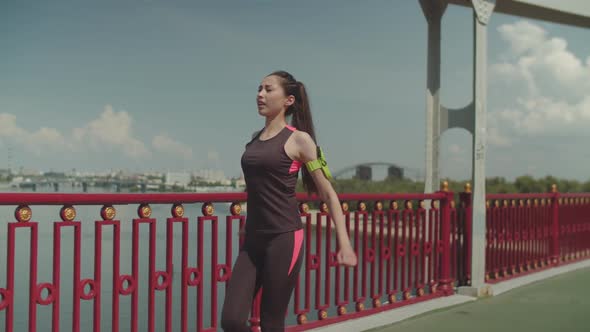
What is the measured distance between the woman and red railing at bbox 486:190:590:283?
161 inches

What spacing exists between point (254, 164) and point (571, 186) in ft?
96.5

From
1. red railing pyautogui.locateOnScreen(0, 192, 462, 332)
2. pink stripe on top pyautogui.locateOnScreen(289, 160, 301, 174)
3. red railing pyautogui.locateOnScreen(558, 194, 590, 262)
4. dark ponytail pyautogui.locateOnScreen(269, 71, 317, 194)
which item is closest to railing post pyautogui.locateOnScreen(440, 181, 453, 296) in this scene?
red railing pyautogui.locateOnScreen(0, 192, 462, 332)

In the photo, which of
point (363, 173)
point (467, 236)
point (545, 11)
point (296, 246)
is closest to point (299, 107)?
point (296, 246)

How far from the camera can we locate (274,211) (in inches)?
92.6

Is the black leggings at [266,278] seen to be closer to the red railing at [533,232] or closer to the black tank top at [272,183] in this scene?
the black tank top at [272,183]

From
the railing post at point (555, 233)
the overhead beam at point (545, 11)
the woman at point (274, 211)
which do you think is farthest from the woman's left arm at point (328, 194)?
the railing post at point (555, 233)

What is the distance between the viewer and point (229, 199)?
3.37 metres

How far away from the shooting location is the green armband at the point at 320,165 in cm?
235

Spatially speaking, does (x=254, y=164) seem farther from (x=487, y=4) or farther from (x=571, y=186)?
(x=571, y=186)

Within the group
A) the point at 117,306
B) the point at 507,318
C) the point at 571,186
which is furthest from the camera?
the point at 571,186

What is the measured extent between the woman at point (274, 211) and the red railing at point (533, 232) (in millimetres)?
4101

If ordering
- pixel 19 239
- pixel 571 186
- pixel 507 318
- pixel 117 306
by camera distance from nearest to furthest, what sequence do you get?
1. pixel 19 239
2. pixel 117 306
3. pixel 507 318
4. pixel 571 186

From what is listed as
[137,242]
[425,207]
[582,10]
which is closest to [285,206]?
[137,242]

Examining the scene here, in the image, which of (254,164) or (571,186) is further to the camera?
(571,186)
